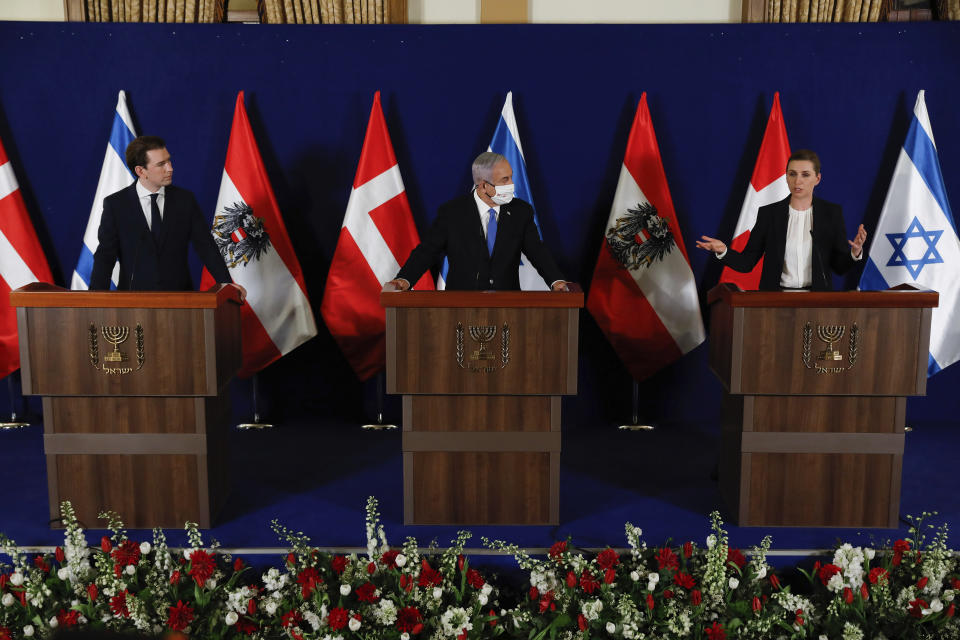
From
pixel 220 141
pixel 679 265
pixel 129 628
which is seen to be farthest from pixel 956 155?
pixel 129 628

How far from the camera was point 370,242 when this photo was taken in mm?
4574

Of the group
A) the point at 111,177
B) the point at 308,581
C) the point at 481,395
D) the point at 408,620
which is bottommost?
the point at 408,620

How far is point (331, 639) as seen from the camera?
8.82ft

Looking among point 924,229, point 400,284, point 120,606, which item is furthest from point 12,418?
point 924,229

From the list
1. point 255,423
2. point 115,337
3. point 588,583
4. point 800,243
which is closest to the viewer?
point 588,583

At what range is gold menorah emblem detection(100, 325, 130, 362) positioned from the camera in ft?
10.3

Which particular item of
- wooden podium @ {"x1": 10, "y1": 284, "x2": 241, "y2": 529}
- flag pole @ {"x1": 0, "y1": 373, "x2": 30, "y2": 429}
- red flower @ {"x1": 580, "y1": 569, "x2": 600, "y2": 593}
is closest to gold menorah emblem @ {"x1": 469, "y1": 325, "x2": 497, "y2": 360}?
red flower @ {"x1": 580, "y1": 569, "x2": 600, "y2": 593}

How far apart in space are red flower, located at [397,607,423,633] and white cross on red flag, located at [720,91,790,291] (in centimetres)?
252

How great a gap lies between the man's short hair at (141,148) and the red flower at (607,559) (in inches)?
86.8

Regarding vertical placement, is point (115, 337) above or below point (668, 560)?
above

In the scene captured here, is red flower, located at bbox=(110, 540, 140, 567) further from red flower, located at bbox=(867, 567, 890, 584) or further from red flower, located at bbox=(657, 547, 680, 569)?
red flower, located at bbox=(867, 567, 890, 584)

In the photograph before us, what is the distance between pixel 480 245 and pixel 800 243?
49.5 inches

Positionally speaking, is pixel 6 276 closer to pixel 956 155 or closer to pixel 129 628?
pixel 129 628

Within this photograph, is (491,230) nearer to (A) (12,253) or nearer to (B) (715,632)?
(B) (715,632)
